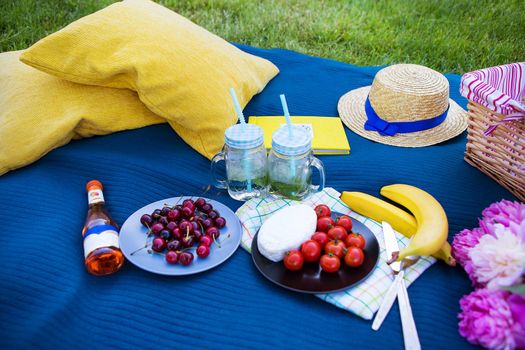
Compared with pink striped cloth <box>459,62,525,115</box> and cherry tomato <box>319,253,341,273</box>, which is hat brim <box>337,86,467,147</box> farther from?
cherry tomato <box>319,253,341,273</box>

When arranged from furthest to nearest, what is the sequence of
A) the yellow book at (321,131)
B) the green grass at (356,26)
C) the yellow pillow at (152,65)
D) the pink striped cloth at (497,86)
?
the green grass at (356,26) < the yellow book at (321,131) < the yellow pillow at (152,65) < the pink striped cloth at (497,86)

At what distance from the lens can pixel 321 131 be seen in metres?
1.54

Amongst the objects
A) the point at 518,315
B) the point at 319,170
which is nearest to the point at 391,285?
the point at 518,315

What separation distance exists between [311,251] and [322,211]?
Result: 15cm

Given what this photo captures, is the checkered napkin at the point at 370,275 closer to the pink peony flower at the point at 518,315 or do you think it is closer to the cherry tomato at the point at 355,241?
the cherry tomato at the point at 355,241

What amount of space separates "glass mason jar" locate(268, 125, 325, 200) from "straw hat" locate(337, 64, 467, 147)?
1.26 ft

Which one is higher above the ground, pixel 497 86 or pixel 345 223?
pixel 497 86

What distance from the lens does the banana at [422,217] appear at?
998mm

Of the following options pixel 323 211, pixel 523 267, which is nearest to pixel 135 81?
pixel 323 211

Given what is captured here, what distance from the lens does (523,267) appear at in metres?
0.84

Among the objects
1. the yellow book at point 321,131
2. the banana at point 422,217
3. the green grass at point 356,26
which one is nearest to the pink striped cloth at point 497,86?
the banana at point 422,217

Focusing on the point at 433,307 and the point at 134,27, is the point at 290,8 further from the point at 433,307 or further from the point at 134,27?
Result: the point at 433,307

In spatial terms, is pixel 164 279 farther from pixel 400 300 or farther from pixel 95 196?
pixel 400 300

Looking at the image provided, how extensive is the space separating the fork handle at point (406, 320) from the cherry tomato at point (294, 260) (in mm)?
223
